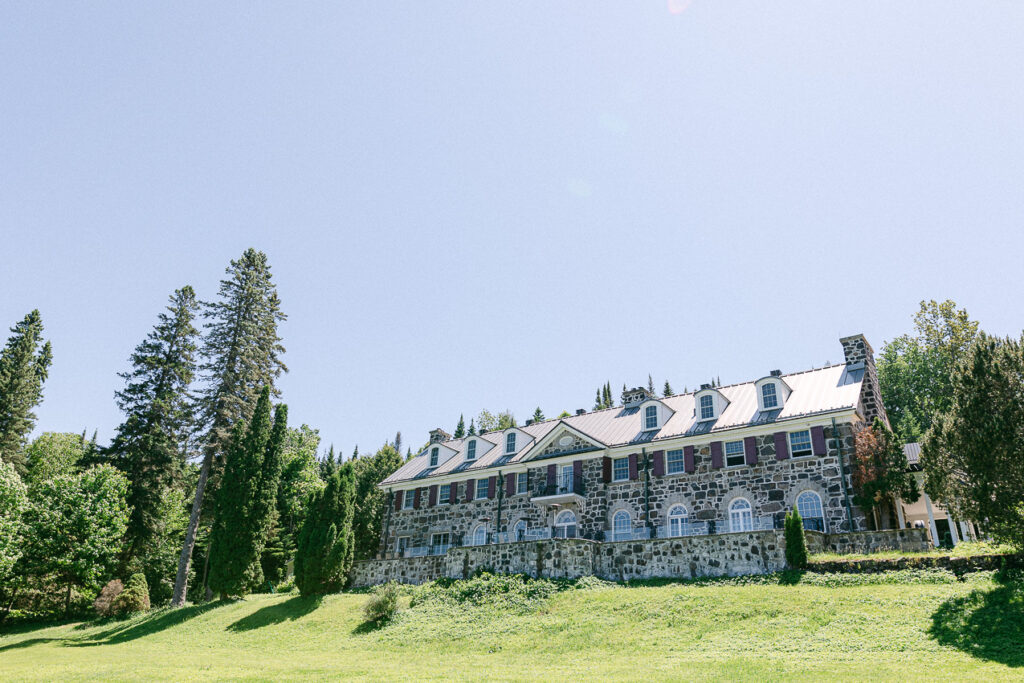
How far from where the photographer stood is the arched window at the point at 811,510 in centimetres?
2495

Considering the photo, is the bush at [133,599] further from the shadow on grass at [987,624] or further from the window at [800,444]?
the shadow on grass at [987,624]

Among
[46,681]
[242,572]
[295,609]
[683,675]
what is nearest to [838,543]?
[683,675]

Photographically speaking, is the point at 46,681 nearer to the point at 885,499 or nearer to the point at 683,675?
the point at 683,675

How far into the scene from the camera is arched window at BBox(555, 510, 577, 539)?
3119 centimetres

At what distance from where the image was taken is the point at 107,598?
3372cm

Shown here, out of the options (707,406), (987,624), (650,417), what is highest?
(707,406)

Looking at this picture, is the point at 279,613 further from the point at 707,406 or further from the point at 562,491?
the point at 707,406

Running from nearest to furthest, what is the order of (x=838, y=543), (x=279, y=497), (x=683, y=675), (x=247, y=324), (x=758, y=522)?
(x=683, y=675)
(x=838, y=543)
(x=758, y=522)
(x=247, y=324)
(x=279, y=497)

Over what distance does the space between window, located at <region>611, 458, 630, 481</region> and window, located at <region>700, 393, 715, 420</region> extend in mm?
4059

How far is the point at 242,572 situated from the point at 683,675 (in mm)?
25495

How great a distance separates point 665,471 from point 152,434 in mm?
28397

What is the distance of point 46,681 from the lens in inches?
686

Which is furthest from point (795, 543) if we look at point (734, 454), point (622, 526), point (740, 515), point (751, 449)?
point (622, 526)

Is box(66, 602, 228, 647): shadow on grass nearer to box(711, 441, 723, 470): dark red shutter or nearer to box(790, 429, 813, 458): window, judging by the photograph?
box(711, 441, 723, 470): dark red shutter
